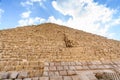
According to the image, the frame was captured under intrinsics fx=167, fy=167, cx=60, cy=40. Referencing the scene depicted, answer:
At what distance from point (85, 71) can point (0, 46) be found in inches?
210

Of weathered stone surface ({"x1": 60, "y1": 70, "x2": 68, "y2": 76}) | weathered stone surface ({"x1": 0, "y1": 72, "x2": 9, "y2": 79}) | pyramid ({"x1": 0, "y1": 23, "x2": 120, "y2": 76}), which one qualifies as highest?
pyramid ({"x1": 0, "y1": 23, "x2": 120, "y2": 76})

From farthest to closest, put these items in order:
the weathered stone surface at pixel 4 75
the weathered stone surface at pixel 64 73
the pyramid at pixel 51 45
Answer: the pyramid at pixel 51 45, the weathered stone surface at pixel 64 73, the weathered stone surface at pixel 4 75

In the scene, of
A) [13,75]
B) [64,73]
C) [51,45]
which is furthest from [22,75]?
[51,45]

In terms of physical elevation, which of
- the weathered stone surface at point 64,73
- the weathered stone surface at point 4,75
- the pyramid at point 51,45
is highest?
the pyramid at point 51,45

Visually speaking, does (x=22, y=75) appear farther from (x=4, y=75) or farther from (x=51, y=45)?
(x=51, y=45)

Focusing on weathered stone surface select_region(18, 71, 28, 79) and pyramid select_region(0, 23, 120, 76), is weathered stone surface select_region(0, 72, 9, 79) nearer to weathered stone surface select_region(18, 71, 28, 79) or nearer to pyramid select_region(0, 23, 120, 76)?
weathered stone surface select_region(18, 71, 28, 79)

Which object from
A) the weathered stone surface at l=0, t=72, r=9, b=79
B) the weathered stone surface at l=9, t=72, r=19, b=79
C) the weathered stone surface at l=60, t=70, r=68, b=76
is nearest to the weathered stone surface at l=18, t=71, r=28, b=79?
the weathered stone surface at l=9, t=72, r=19, b=79

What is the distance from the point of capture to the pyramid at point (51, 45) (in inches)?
299

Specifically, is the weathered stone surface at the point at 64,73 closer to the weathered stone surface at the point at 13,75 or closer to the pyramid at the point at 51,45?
the pyramid at the point at 51,45

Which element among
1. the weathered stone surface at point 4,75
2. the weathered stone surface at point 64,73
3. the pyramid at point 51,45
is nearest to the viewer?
the weathered stone surface at point 4,75

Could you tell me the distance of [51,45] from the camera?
921 centimetres

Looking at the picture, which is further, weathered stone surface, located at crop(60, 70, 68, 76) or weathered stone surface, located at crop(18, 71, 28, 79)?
weathered stone surface, located at crop(60, 70, 68, 76)

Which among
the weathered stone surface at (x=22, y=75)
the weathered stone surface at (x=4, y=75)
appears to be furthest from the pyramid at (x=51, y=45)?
the weathered stone surface at (x=4, y=75)

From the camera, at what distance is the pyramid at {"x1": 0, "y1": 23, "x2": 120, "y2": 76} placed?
24.9ft
